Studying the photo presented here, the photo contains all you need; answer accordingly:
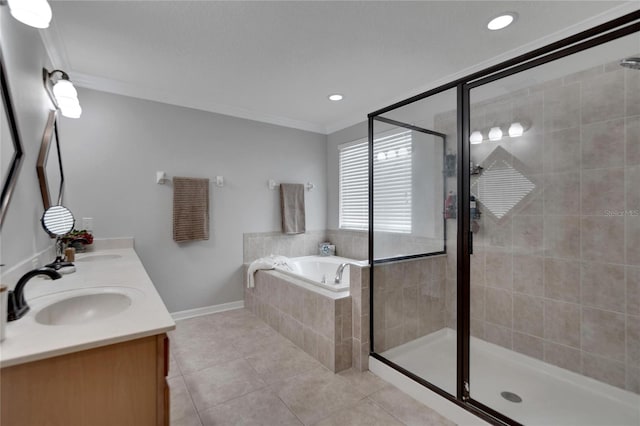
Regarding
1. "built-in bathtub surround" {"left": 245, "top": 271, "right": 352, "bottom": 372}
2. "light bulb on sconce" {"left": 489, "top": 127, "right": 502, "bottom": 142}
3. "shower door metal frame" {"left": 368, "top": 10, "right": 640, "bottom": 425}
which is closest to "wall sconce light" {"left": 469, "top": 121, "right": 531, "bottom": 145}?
"light bulb on sconce" {"left": 489, "top": 127, "right": 502, "bottom": 142}

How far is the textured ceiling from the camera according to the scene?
6.29ft

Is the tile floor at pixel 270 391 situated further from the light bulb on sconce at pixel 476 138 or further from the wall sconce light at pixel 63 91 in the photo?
the wall sconce light at pixel 63 91

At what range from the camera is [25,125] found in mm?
1656

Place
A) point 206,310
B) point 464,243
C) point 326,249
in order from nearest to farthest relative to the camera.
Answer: point 464,243 < point 206,310 < point 326,249

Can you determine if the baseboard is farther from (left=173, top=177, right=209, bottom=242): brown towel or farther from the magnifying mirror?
the magnifying mirror

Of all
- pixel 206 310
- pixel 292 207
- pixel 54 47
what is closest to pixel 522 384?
pixel 292 207

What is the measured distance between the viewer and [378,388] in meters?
2.09

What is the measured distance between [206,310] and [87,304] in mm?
2295

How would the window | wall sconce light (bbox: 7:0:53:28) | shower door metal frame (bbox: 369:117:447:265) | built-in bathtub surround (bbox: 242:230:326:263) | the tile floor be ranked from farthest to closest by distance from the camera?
1. built-in bathtub surround (bbox: 242:230:326:263)
2. the window
3. shower door metal frame (bbox: 369:117:447:265)
4. the tile floor
5. wall sconce light (bbox: 7:0:53:28)

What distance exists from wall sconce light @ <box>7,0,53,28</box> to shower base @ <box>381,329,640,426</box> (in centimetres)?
277

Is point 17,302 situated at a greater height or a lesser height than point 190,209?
lesser

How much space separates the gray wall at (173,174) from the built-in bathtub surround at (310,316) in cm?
81

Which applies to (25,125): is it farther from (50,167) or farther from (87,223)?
(87,223)

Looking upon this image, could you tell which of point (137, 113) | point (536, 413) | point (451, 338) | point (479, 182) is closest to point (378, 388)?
point (451, 338)
